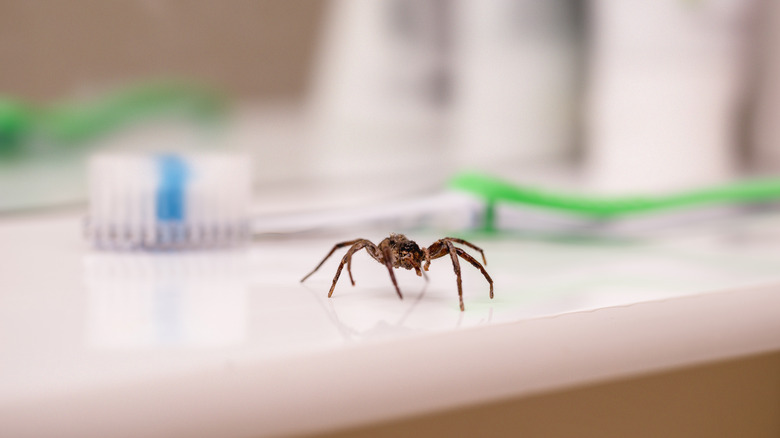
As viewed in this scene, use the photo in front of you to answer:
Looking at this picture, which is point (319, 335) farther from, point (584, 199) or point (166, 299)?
point (584, 199)

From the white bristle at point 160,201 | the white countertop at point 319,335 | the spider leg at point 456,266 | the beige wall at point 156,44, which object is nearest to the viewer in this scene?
the white countertop at point 319,335

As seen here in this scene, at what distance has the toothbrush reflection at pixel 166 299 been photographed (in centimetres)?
32

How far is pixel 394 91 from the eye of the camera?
0.99 metres

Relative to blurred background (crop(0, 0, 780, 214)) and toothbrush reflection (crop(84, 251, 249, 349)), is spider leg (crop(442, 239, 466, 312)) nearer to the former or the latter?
toothbrush reflection (crop(84, 251, 249, 349))

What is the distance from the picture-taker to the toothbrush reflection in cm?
32

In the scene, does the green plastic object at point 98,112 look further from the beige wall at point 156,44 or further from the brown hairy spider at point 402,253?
the brown hairy spider at point 402,253

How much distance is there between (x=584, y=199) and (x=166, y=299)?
0.42m

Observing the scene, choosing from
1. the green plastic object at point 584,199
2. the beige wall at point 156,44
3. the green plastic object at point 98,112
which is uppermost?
the beige wall at point 156,44

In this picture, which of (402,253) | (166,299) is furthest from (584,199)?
(166,299)

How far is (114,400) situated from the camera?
254 millimetres

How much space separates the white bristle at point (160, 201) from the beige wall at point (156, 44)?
21 centimetres

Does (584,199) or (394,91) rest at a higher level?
(394,91)

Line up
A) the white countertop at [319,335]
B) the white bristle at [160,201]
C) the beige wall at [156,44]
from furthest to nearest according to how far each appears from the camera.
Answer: the beige wall at [156,44]
the white bristle at [160,201]
the white countertop at [319,335]

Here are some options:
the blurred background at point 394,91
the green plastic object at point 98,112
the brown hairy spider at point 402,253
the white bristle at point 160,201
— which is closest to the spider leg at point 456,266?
the brown hairy spider at point 402,253
